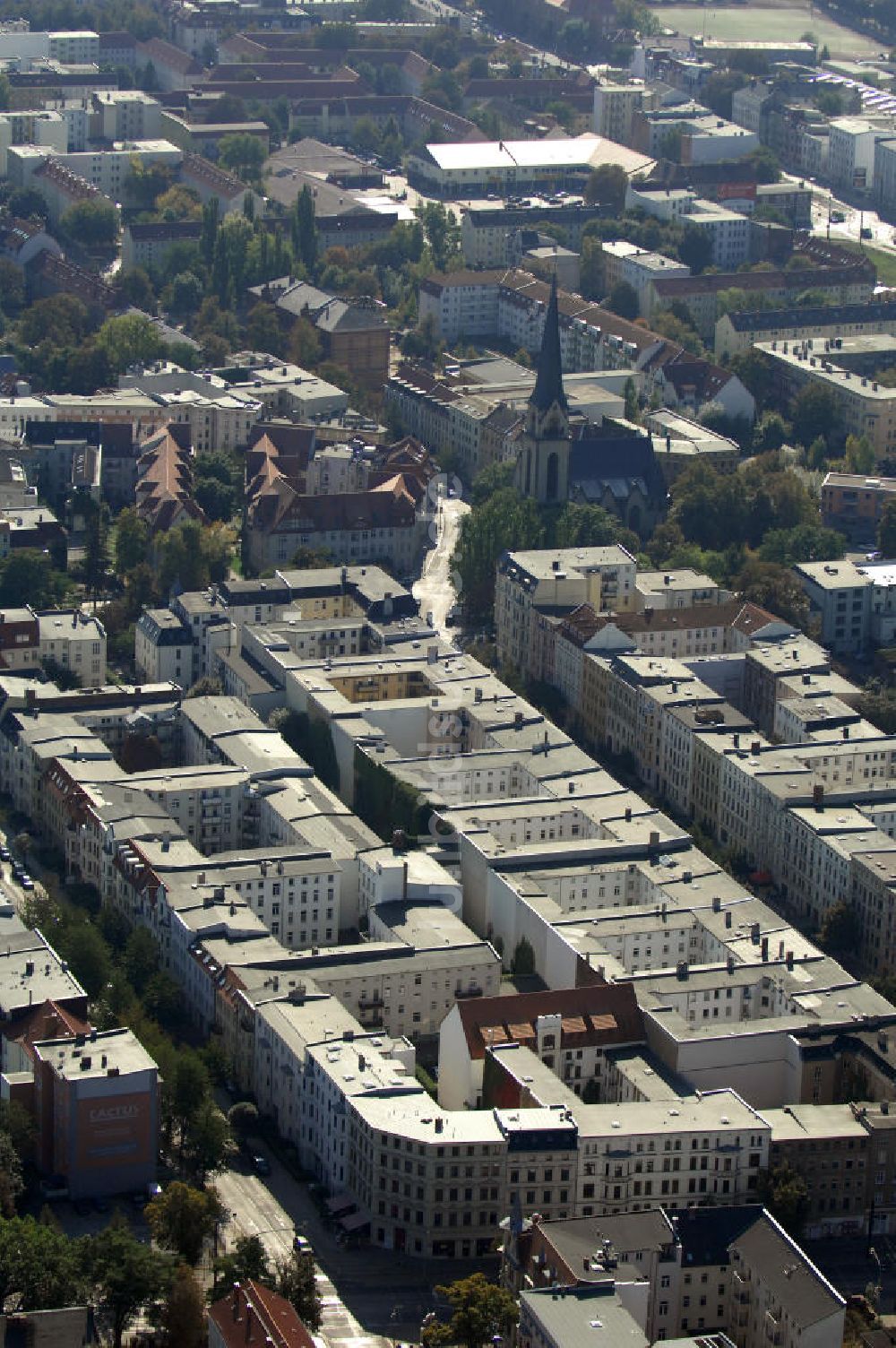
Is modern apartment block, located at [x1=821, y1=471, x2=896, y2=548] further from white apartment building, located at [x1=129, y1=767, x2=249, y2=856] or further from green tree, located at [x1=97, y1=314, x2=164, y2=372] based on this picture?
white apartment building, located at [x1=129, y1=767, x2=249, y2=856]

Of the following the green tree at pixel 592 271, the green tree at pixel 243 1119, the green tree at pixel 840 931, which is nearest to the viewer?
the green tree at pixel 243 1119

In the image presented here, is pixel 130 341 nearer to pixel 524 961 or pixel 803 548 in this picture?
pixel 803 548

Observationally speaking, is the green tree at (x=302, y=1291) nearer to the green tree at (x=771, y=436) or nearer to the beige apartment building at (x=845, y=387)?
the green tree at (x=771, y=436)

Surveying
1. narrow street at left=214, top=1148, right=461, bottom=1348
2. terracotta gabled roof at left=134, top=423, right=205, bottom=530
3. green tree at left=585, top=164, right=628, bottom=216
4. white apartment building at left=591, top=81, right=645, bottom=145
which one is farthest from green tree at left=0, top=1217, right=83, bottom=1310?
white apartment building at left=591, top=81, right=645, bottom=145

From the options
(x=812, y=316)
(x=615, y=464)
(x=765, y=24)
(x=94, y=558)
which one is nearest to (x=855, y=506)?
(x=615, y=464)

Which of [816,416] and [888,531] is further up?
[816,416]

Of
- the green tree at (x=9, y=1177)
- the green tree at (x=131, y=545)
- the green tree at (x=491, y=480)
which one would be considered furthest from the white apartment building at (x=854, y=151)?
the green tree at (x=9, y=1177)
